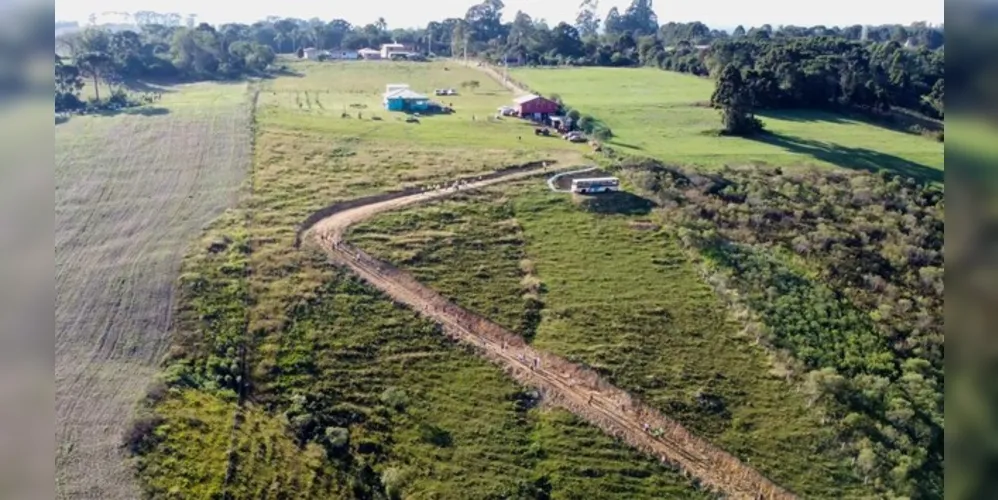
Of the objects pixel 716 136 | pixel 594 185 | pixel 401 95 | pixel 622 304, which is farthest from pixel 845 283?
pixel 401 95

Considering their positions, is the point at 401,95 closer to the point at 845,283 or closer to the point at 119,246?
the point at 119,246

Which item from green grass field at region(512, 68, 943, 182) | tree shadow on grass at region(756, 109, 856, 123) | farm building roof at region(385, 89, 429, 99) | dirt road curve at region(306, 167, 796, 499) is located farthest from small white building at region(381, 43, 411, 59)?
dirt road curve at region(306, 167, 796, 499)

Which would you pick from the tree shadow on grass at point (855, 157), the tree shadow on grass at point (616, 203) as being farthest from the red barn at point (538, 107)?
the tree shadow on grass at point (616, 203)

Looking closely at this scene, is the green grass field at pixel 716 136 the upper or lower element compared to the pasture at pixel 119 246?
upper

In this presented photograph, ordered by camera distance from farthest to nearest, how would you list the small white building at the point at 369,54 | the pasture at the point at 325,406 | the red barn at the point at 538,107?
the small white building at the point at 369,54, the red barn at the point at 538,107, the pasture at the point at 325,406

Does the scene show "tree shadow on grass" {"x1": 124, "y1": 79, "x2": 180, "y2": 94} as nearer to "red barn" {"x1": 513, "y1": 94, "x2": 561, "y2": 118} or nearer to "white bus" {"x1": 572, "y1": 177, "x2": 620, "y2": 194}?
"red barn" {"x1": 513, "y1": 94, "x2": 561, "y2": 118}

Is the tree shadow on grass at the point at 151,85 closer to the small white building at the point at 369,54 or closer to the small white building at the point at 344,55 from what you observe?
the small white building at the point at 344,55

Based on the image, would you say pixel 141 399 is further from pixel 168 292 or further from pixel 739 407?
pixel 739 407
